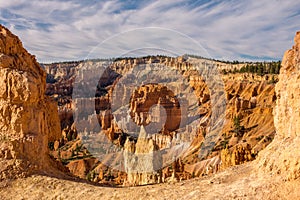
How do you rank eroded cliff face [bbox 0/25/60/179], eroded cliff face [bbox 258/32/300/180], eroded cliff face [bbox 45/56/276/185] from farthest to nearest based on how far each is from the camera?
eroded cliff face [bbox 45/56/276/185] < eroded cliff face [bbox 0/25/60/179] < eroded cliff face [bbox 258/32/300/180]

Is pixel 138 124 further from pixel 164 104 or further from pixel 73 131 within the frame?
pixel 73 131

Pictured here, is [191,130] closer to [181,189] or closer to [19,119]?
[19,119]

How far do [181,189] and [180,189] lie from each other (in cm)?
4

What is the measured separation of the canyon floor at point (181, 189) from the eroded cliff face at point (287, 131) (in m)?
0.28

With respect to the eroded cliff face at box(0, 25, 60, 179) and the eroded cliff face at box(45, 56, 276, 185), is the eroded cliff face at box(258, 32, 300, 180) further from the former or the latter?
the eroded cliff face at box(45, 56, 276, 185)

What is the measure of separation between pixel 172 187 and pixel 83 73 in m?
135

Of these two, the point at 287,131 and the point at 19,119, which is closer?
the point at 287,131

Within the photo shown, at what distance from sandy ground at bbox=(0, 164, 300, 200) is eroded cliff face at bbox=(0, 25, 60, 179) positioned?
687mm

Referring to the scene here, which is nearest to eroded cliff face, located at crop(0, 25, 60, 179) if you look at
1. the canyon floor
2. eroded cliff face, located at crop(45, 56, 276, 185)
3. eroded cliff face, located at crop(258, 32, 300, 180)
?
the canyon floor

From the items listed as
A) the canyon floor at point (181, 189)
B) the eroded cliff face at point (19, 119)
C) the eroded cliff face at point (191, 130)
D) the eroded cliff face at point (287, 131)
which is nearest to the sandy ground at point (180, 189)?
the canyon floor at point (181, 189)

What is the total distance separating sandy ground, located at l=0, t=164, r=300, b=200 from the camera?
837 cm

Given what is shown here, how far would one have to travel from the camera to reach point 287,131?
404 inches

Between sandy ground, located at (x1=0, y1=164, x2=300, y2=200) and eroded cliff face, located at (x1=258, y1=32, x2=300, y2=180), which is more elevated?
eroded cliff face, located at (x1=258, y1=32, x2=300, y2=180)

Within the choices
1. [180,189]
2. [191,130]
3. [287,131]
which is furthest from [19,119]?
[191,130]
